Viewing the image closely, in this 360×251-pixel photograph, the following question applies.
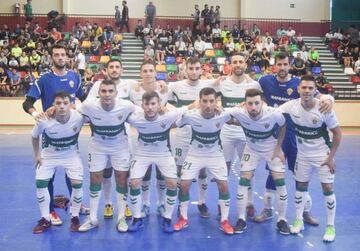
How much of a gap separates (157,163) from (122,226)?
37.8 inches

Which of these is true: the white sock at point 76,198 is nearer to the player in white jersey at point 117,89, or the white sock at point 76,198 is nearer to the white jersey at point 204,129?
the player in white jersey at point 117,89

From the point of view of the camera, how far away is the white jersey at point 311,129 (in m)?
6.24

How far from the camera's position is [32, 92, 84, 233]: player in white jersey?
6.46 m

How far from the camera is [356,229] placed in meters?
6.73

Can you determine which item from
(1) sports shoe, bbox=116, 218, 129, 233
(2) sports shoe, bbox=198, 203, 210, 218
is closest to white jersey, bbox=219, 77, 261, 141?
(2) sports shoe, bbox=198, 203, 210, 218

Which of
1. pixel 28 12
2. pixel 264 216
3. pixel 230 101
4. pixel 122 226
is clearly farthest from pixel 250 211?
pixel 28 12

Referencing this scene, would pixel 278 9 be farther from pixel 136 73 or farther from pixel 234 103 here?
pixel 234 103

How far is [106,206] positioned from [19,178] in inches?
131

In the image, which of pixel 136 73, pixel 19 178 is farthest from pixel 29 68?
pixel 19 178

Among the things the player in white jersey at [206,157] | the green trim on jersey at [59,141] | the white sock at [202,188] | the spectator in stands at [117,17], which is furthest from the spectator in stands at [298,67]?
the green trim on jersey at [59,141]

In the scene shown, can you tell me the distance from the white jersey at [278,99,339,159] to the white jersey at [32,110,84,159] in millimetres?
2830

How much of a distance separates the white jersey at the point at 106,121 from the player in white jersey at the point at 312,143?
6.96 ft

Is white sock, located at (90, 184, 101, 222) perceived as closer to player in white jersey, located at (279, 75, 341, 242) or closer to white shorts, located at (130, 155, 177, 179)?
white shorts, located at (130, 155, 177, 179)

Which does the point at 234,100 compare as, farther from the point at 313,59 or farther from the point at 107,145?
the point at 313,59
